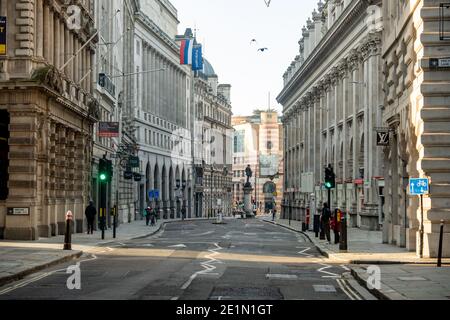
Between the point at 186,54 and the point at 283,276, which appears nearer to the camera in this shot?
the point at 283,276

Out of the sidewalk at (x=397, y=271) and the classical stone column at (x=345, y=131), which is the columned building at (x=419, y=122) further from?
the classical stone column at (x=345, y=131)

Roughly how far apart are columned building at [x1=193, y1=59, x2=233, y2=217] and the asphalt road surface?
4134 inches

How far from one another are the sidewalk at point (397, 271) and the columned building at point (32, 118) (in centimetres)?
1327

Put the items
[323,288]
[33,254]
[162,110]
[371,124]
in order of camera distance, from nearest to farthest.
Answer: [323,288]
[33,254]
[371,124]
[162,110]

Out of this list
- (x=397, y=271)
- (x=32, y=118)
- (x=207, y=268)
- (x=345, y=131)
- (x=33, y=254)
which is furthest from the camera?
(x=345, y=131)

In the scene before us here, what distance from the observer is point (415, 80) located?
33031 mm

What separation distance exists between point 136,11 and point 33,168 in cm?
6428

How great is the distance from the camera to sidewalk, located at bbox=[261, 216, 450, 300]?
19031 mm

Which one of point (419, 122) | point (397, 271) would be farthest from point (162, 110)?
point (397, 271)

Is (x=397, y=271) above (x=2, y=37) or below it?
below

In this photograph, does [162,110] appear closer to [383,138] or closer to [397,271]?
[383,138]

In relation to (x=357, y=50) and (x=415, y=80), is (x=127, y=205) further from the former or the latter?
(x=415, y=80)

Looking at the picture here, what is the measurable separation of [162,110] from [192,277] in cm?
10135

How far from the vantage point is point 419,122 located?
31656 mm
